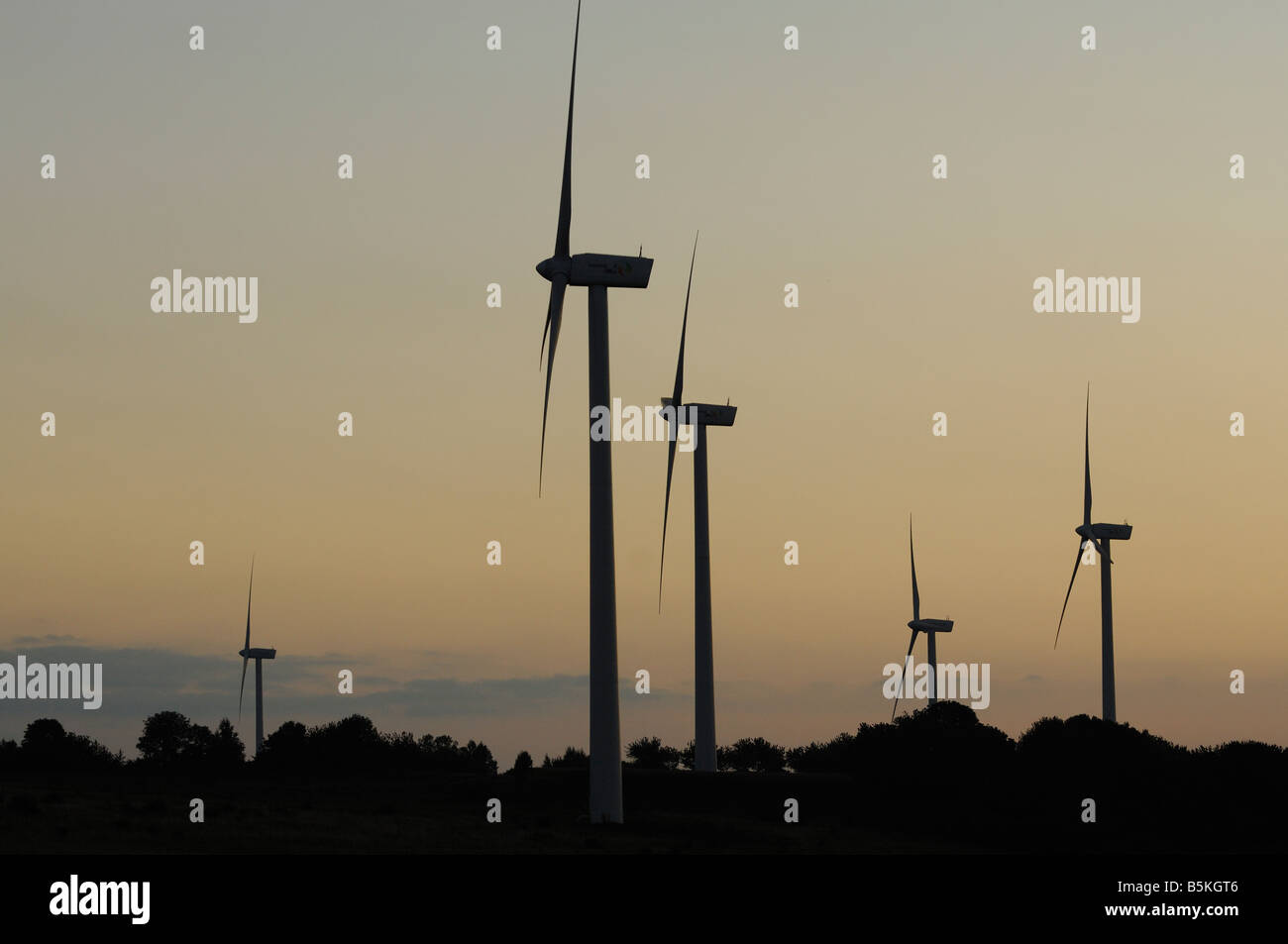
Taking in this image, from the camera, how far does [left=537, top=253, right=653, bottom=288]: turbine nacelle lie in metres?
76.4

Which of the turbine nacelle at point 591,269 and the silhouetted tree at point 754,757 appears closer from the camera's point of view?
the turbine nacelle at point 591,269

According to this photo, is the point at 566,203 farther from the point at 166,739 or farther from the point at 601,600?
the point at 166,739

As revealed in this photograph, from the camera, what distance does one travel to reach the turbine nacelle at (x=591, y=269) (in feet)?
251

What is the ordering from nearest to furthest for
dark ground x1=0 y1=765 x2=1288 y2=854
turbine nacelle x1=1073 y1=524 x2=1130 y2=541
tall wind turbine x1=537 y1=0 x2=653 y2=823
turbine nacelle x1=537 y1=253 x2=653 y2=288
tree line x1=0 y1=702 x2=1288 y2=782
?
dark ground x1=0 y1=765 x2=1288 y2=854, tall wind turbine x1=537 y1=0 x2=653 y2=823, turbine nacelle x1=537 y1=253 x2=653 y2=288, tree line x1=0 y1=702 x2=1288 y2=782, turbine nacelle x1=1073 y1=524 x2=1130 y2=541

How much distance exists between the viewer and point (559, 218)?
77.4 m

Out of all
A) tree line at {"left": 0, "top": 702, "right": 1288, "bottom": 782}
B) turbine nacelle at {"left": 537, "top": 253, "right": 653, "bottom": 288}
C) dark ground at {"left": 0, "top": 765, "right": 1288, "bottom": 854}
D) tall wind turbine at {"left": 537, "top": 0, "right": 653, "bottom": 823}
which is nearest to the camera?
dark ground at {"left": 0, "top": 765, "right": 1288, "bottom": 854}

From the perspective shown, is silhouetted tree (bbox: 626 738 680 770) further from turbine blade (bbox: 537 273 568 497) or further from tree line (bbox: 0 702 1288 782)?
turbine blade (bbox: 537 273 568 497)

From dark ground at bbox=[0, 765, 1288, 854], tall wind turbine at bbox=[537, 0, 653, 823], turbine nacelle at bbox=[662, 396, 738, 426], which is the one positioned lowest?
dark ground at bbox=[0, 765, 1288, 854]

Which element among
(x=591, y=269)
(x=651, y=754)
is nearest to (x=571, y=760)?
(x=651, y=754)

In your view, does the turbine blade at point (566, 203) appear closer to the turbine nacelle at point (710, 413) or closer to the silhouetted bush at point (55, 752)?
the turbine nacelle at point (710, 413)

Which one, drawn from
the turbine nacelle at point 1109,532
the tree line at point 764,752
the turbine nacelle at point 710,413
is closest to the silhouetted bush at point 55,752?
the tree line at point 764,752

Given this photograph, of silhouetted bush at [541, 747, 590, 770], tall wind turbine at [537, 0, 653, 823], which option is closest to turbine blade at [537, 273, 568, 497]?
tall wind turbine at [537, 0, 653, 823]
